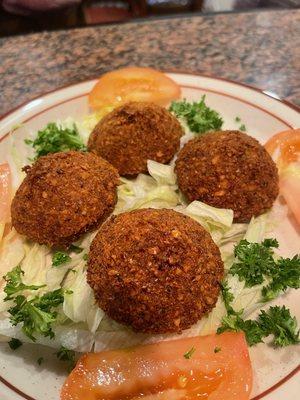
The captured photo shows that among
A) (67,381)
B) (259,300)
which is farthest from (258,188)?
(67,381)

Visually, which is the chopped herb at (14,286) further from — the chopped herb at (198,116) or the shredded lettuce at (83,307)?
the chopped herb at (198,116)

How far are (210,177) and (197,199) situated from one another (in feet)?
0.42

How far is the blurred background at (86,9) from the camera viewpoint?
4.18m

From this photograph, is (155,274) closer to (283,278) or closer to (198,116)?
(283,278)

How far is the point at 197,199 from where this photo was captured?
2254 mm

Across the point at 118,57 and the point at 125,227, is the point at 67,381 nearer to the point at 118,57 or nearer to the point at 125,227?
the point at 125,227

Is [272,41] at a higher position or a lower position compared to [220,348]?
higher

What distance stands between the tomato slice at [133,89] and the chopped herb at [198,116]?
16 cm

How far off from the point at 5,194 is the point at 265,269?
1.33 metres

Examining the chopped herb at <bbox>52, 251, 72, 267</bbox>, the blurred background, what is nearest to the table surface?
the blurred background

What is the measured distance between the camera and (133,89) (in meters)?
3.00

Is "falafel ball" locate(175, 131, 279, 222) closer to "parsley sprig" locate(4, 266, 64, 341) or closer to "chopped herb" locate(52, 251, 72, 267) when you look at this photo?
"chopped herb" locate(52, 251, 72, 267)

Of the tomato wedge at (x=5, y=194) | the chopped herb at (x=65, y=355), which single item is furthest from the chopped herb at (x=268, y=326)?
the tomato wedge at (x=5, y=194)

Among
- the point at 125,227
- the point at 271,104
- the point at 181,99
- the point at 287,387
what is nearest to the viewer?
the point at 287,387
